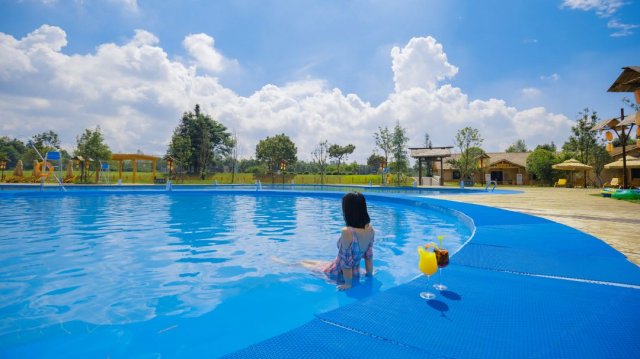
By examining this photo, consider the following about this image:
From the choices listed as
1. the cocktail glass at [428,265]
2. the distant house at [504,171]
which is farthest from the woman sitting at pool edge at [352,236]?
the distant house at [504,171]

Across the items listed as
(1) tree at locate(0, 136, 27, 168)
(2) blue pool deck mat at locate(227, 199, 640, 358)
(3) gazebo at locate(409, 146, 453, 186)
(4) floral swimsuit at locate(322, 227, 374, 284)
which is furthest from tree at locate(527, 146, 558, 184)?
(1) tree at locate(0, 136, 27, 168)

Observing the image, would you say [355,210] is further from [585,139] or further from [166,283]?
[585,139]

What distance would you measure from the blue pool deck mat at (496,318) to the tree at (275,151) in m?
44.2

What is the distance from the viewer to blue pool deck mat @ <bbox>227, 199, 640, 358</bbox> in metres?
1.93

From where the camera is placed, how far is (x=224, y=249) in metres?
6.35

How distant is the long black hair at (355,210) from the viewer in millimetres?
3395

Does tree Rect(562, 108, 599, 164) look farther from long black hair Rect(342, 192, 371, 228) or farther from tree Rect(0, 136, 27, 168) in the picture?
tree Rect(0, 136, 27, 168)

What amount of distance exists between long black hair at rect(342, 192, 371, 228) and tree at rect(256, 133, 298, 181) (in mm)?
43918

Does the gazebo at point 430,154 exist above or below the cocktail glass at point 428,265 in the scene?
above

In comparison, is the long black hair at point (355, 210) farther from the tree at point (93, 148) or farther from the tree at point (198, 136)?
the tree at point (198, 136)

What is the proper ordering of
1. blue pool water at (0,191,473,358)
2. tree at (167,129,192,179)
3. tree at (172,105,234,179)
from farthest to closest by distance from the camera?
tree at (172,105,234,179) < tree at (167,129,192,179) < blue pool water at (0,191,473,358)

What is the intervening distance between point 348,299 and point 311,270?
41.3 inches

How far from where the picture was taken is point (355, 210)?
134 inches

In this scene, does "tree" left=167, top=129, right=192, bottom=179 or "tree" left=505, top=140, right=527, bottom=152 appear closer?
"tree" left=167, top=129, right=192, bottom=179
